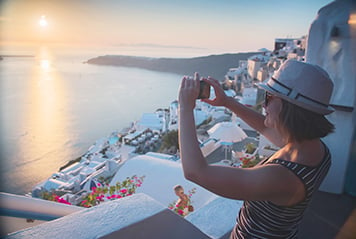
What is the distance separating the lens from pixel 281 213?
77cm

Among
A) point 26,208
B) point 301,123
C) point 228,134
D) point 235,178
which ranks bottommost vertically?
point 228,134

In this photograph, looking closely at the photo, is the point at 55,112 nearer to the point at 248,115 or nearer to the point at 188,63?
the point at 188,63

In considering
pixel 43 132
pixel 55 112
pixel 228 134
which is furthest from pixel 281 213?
pixel 55 112

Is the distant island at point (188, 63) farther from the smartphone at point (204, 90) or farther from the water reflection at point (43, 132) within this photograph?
the water reflection at point (43, 132)

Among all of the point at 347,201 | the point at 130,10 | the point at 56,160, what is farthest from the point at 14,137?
the point at 347,201

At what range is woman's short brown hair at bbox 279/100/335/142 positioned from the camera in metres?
0.73

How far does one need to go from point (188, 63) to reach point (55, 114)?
53.1 ft

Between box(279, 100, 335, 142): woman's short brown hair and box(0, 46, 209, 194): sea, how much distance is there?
270 cm

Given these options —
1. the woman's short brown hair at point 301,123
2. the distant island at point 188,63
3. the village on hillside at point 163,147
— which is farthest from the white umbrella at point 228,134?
the woman's short brown hair at point 301,123

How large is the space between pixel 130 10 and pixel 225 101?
232cm

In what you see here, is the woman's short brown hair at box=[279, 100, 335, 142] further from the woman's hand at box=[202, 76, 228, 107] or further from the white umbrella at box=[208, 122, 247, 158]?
the white umbrella at box=[208, 122, 247, 158]

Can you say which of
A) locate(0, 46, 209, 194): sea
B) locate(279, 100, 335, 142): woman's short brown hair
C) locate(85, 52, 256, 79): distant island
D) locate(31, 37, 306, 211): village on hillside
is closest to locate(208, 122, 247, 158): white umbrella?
locate(31, 37, 306, 211): village on hillside

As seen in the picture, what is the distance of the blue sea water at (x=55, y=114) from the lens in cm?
1786

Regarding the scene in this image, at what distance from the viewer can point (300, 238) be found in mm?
1600
